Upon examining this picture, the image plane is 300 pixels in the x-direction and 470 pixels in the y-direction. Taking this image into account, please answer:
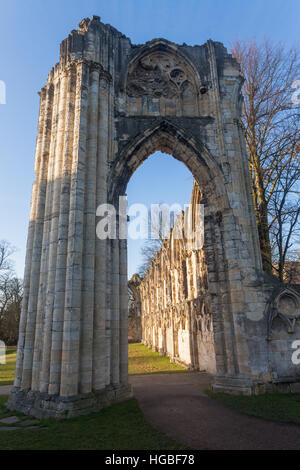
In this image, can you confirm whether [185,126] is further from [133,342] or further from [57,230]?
[133,342]

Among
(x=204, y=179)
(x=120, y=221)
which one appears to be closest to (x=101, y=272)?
(x=120, y=221)

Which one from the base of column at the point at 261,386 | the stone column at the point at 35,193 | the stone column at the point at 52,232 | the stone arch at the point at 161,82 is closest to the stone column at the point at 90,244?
the stone column at the point at 52,232

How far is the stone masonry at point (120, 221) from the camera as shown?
22.5ft

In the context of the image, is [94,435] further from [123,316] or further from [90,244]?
[90,244]

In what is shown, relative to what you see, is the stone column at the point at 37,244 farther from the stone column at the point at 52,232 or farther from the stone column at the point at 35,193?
the stone column at the point at 52,232

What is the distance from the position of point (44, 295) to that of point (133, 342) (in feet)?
100

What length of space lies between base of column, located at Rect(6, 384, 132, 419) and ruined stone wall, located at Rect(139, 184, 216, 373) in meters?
5.14

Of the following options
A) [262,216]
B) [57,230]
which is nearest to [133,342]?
[262,216]

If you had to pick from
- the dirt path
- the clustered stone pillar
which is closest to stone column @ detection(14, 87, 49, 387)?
the clustered stone pillar

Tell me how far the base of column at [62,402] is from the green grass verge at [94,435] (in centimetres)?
24

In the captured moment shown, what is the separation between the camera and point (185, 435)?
→ 4.84 metres

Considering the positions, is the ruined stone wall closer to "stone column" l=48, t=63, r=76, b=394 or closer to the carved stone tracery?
the carved stone tracery

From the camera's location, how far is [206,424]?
5.43 metres

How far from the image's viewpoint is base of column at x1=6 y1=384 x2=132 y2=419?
5.98 m
